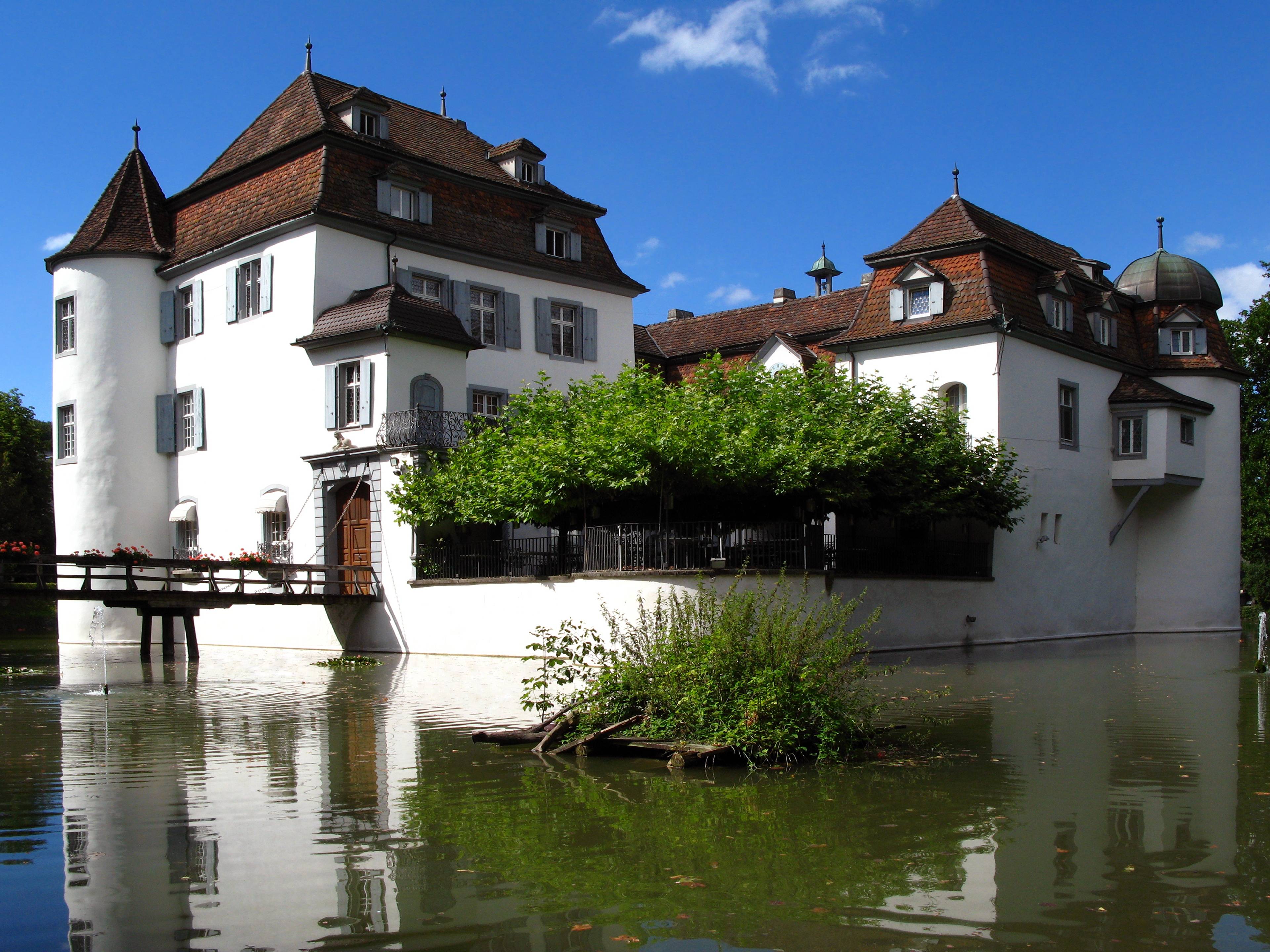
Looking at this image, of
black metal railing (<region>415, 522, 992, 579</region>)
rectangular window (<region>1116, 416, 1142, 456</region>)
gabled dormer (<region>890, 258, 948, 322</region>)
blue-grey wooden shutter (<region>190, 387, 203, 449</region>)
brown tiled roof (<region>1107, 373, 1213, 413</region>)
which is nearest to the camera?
black metal railing (<region>415, 522, 992, 579</region>)

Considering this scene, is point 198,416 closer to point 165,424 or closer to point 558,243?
point 165,424

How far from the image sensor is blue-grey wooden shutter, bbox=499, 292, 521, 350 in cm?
3212

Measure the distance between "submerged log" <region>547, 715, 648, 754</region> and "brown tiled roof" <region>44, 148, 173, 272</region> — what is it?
2596 centimetres

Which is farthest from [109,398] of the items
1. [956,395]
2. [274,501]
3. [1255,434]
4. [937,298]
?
[1255,434]

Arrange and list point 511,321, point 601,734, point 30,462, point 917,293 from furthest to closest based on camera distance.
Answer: point 30,462 → point 511,321 → point 917,293 → point 601,734

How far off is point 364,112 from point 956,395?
1591 cm

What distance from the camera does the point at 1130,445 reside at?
34.6 m

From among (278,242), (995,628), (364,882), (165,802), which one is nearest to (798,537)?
(995,628)

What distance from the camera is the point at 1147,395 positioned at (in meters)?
34.2

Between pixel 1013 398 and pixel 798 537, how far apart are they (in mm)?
9331

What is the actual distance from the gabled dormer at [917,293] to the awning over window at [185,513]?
18266 millimetres

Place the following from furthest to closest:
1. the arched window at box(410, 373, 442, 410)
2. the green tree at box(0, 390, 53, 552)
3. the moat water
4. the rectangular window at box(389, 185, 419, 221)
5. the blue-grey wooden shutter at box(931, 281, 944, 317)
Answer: the green tree at box(0, 390, 53, 552) < the blue-grey wooden shutter at box(931, 281, 944, 317) < the rectangular window at box(389, 185, 419, 221) < the arched window at box(410, 373, 442, 410) < the moat water

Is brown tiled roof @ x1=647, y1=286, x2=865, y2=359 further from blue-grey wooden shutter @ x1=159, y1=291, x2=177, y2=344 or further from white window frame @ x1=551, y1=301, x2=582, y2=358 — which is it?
blue-grey wooden shutter @ x1=159, y1=291, x2=177, y2=344

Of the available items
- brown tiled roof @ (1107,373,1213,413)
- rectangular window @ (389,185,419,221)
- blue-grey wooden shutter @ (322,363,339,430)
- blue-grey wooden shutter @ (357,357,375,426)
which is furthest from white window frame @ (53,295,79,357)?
brown tiled roof @ (1107,373,1213,413)
